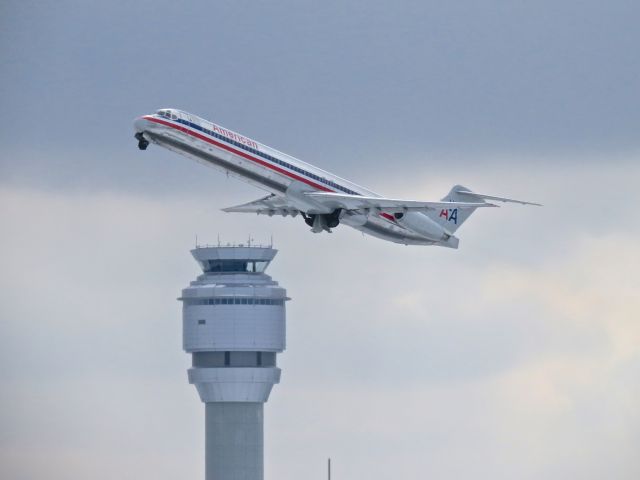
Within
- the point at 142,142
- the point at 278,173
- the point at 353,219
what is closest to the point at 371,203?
the point at 353,219

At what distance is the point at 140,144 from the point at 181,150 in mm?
3885

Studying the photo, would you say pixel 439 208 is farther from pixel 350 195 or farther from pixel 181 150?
pixel 181 150

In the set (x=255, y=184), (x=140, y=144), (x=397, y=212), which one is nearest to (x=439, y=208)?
(x=397, y=212)

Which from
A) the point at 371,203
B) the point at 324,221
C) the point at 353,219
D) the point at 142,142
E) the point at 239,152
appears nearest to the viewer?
the point at 142,142

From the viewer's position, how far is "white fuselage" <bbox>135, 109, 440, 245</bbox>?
600 ft

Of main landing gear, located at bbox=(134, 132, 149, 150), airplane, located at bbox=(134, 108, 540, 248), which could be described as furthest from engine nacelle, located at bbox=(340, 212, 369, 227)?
main landing gear, located at bbox=(134, 132, 149, 150)

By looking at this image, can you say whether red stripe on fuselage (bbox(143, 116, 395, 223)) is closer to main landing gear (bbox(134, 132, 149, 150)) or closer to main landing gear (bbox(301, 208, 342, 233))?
main landing gear (bbox(134, 132, 149, 150))

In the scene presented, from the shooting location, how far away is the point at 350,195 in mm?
196375

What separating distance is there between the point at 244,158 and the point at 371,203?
44.2 ft

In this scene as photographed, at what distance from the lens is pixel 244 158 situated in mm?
187000

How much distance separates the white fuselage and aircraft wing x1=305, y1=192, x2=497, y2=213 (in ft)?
3.09

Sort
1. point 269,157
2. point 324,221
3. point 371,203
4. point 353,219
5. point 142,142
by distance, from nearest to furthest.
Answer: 1. point 142,142
2. point 269,157
3. point 371,203
4. point 324,221
5. point 353,219

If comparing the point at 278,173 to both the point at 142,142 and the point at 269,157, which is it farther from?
the point at 142,142

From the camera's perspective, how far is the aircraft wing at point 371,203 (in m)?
192
